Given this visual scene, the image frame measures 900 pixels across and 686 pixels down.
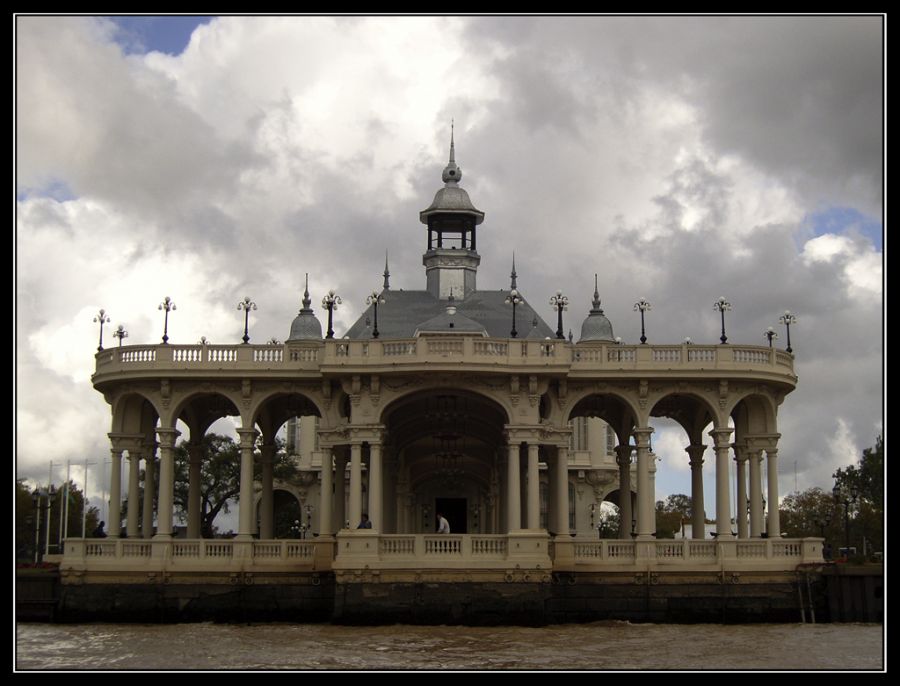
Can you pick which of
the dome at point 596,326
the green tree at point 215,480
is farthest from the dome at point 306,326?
the dome at point 596,326

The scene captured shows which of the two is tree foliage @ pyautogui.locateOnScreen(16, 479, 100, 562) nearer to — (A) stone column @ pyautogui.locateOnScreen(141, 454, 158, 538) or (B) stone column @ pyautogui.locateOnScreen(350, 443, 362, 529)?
(A) stone column @ pyautogui.locateOnScreen(141, 454, 158, 538)

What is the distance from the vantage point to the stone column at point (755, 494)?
176 ft

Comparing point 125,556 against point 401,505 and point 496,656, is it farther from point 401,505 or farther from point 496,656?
point 401,505

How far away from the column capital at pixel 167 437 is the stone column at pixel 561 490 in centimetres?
1293

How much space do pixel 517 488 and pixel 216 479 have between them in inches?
1242

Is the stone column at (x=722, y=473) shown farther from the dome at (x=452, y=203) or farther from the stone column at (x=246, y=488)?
the dome at (x=452, y=203)

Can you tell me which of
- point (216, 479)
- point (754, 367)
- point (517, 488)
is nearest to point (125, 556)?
point (517, 488)

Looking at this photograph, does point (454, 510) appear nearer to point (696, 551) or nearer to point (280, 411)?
point (280, 411)

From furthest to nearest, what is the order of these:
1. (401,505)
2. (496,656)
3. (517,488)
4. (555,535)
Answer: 1. (401,505)
2. (555,535)
3. (517,488)
4. (496,656)

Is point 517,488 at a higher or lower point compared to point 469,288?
lower

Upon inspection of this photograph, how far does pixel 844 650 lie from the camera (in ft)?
132

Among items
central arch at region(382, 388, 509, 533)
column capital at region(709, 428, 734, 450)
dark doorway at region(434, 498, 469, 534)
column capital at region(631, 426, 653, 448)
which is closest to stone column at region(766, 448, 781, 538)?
column capital at region(709, 428, 734, 450)

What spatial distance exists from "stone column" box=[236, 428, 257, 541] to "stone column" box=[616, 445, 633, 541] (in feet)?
46.5

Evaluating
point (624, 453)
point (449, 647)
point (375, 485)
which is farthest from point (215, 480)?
point (449, 647)
